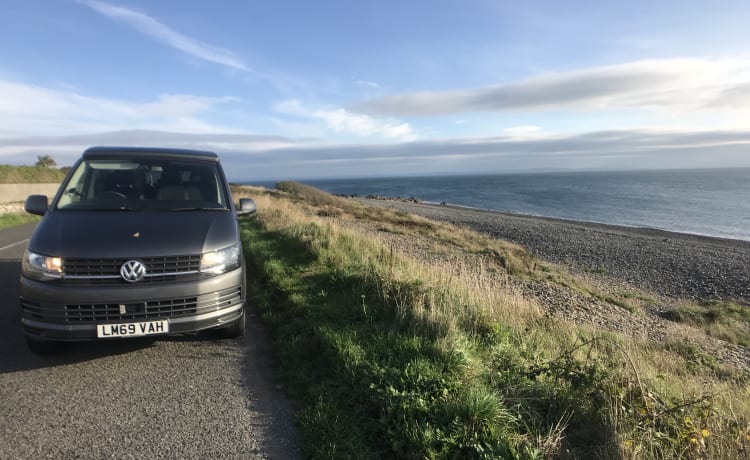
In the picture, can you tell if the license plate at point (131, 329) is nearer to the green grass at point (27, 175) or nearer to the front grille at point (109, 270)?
the front grille at point (109, 270)

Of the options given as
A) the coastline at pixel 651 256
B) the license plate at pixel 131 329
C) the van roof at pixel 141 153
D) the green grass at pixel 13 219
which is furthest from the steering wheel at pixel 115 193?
the coastline at pixel 651 256

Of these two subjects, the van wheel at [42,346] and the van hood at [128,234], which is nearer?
the van hood at [128,234]

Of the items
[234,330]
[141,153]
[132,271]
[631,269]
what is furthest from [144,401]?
[631,269]

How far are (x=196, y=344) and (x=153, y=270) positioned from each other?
1.21 metres

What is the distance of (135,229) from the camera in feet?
13.3

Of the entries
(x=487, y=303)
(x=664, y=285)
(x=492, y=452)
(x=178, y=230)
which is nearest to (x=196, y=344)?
(x=178, y=230)

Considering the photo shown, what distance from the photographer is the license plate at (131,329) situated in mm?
3713

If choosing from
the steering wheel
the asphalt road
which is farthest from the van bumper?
the steering wheel

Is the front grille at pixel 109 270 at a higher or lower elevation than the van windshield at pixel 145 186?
lower

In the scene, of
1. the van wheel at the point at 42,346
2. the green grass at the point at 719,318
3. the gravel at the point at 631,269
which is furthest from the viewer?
the green grass at the point at 719,318

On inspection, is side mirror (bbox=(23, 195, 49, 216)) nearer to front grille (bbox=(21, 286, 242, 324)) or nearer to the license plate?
front grille (bbox=(21, 286, 242, 324))

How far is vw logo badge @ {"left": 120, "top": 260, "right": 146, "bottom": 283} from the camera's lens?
3742mm

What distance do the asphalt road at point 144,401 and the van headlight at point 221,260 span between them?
94 centimetres

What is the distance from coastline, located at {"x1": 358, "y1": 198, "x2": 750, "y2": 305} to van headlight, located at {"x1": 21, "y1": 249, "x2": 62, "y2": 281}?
57.9ft
